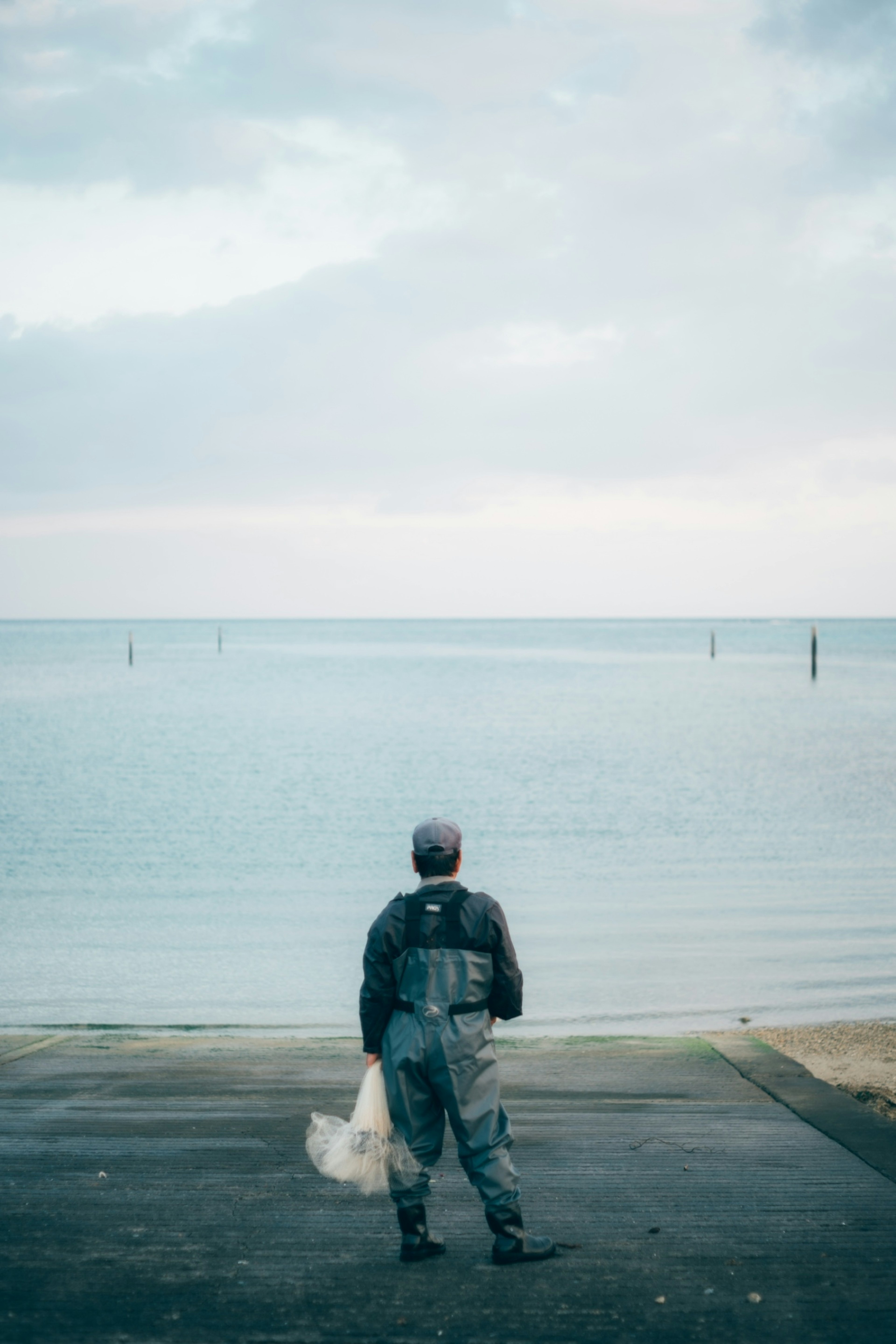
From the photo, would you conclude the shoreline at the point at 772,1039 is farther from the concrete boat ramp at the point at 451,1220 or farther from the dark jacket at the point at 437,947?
the dark jacket at the point at 437,947

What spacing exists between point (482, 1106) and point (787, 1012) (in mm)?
7069

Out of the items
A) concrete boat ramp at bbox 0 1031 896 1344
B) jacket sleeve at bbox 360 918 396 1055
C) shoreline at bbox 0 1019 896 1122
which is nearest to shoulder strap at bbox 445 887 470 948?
jacket sleeve at bbox 360 918 396 1055

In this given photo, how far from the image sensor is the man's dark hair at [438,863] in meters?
4.02

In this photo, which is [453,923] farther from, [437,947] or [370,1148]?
[370,1148]

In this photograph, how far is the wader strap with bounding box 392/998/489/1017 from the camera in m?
3.93

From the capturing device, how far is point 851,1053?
7969mm

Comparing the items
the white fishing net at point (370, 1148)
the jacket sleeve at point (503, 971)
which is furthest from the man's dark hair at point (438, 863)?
the white fishing net at point (370, 1148)

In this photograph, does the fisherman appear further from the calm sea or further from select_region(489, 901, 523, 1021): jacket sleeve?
the calm sea

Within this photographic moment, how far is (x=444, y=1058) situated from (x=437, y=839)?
75 centimetres

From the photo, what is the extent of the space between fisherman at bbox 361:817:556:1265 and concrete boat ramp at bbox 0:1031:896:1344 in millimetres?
206

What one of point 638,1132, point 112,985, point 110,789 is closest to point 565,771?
point 110,789

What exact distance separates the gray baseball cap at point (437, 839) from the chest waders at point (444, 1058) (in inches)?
6.0

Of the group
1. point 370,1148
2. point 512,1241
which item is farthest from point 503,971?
point 512,1241

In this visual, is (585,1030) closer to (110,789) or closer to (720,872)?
(720,872)
